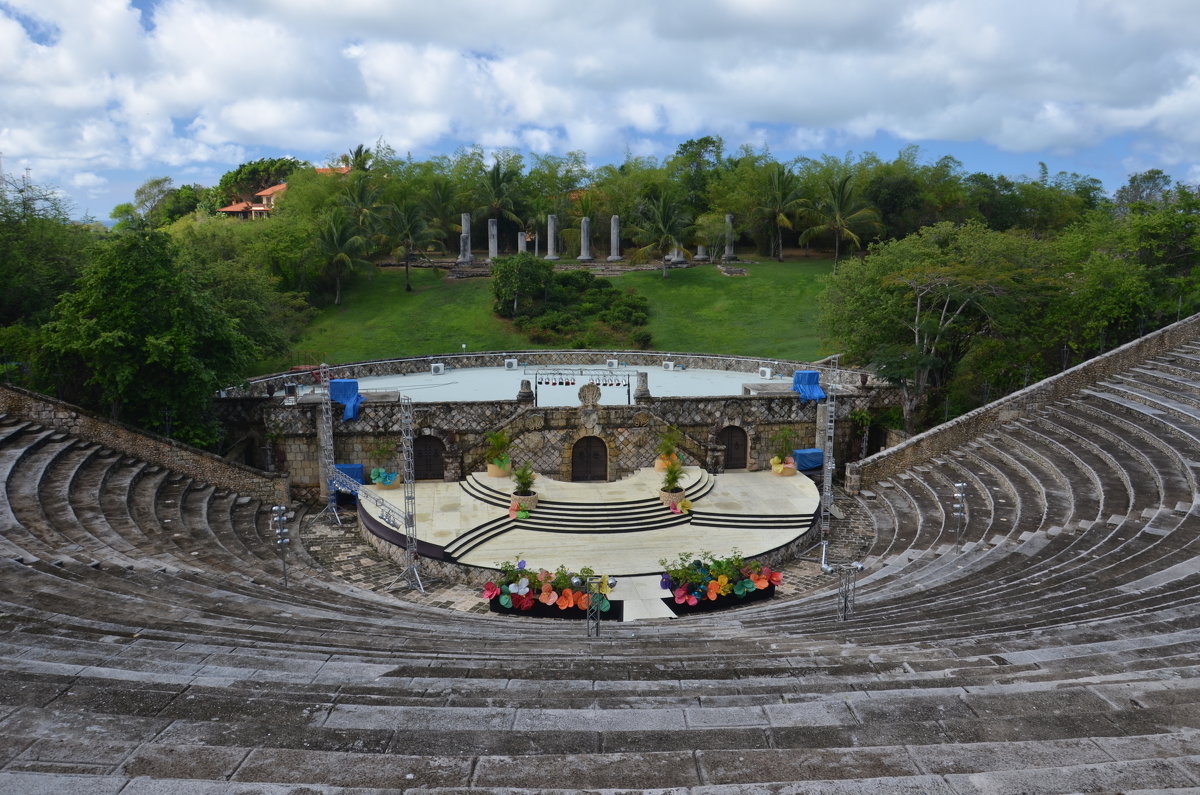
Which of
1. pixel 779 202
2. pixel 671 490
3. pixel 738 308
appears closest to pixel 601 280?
pixel 738 308

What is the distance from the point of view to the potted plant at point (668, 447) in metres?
24.2

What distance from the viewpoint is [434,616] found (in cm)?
1420

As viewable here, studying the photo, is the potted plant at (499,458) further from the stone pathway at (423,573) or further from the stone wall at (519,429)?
the stone pathway at (423,573)

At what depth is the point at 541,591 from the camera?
1639 centimetres

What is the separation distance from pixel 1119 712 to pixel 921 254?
90.9ft

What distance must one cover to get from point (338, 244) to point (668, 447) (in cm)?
3583

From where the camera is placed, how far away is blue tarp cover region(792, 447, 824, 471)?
27.2m

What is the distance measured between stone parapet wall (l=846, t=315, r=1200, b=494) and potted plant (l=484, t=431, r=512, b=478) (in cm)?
1115

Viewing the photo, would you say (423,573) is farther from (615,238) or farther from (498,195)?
(498,195)

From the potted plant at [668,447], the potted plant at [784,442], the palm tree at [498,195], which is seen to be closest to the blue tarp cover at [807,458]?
the potted plant at [784,442]

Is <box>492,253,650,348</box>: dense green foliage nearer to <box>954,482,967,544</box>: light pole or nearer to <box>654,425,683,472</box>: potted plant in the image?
<box>654,425,683,472</box>: potted plant

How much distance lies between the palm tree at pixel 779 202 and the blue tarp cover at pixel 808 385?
120ft

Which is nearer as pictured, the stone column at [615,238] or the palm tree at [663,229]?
the palm tree at [663,229]

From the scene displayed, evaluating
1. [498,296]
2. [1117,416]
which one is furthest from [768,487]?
[498,296]
